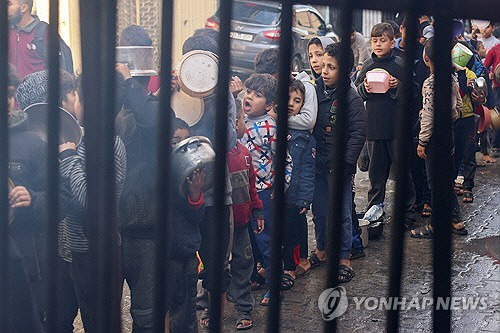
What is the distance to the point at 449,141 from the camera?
56.5 inches

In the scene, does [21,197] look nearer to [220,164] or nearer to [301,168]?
[220,164]

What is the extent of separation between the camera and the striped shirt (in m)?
2.22

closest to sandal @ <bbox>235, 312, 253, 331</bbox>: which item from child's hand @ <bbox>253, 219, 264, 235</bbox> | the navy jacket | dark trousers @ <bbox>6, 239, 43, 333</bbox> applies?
child's hand @ <bbox>253, 219, 264, 235</bbox>

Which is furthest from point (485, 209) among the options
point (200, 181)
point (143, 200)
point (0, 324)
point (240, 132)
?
point (0, 324)

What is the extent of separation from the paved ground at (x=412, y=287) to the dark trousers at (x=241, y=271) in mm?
188

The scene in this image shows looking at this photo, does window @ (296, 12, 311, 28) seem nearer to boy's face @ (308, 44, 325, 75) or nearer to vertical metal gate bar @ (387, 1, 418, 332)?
boy's face @ (308, 44, 325, 75)

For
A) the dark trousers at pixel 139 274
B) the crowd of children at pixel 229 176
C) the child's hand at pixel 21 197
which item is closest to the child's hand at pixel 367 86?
the crowd of children at pixel 229 176

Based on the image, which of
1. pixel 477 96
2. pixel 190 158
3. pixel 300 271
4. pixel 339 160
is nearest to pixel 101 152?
pixel 339 160

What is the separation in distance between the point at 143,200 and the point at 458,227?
4061 mm

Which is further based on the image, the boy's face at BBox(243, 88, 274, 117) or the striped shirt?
the boy's face at BBox(243, 88, 274, 117)

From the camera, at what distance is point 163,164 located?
1568mm

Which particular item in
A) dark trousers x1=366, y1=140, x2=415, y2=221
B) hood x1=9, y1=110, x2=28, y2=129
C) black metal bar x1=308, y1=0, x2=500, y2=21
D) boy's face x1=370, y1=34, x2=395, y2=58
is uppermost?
boy's face x1=370, y1=34, x2=395, y2=58

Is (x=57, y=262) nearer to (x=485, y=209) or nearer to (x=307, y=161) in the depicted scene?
(x=307, y=161)

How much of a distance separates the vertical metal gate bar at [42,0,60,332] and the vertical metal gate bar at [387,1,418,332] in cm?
68
